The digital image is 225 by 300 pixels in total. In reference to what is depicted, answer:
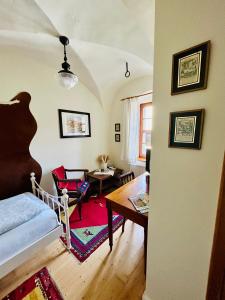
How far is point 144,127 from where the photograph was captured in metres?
3.29

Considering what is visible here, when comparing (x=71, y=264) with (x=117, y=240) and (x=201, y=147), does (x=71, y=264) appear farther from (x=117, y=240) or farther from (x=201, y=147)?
(x=201, y=147)

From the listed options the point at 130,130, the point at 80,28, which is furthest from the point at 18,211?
the point at 130,130

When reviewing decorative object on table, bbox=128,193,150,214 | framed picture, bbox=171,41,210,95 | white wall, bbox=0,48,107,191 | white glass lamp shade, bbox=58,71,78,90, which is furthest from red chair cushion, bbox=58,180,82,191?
framed picture, bbox=171,41,210,95

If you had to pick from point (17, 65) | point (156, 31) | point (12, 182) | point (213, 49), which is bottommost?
point (12, 182)

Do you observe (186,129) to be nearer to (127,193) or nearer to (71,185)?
(127,193)

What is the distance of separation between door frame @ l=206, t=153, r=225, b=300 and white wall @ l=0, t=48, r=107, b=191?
2527 millimetres

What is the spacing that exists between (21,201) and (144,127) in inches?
109

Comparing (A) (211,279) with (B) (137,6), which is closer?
(A) (211,279)

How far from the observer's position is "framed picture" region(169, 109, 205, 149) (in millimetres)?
708

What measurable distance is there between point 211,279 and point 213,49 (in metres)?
1.20

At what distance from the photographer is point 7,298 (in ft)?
4.05

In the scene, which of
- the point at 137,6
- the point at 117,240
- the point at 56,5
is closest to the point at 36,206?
the point at 117,240

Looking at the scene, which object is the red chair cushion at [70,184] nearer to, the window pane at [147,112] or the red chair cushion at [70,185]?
the red chair cushion at [70,185]

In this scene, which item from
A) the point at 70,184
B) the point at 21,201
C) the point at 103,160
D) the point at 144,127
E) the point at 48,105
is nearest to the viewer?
the point at 21,201
